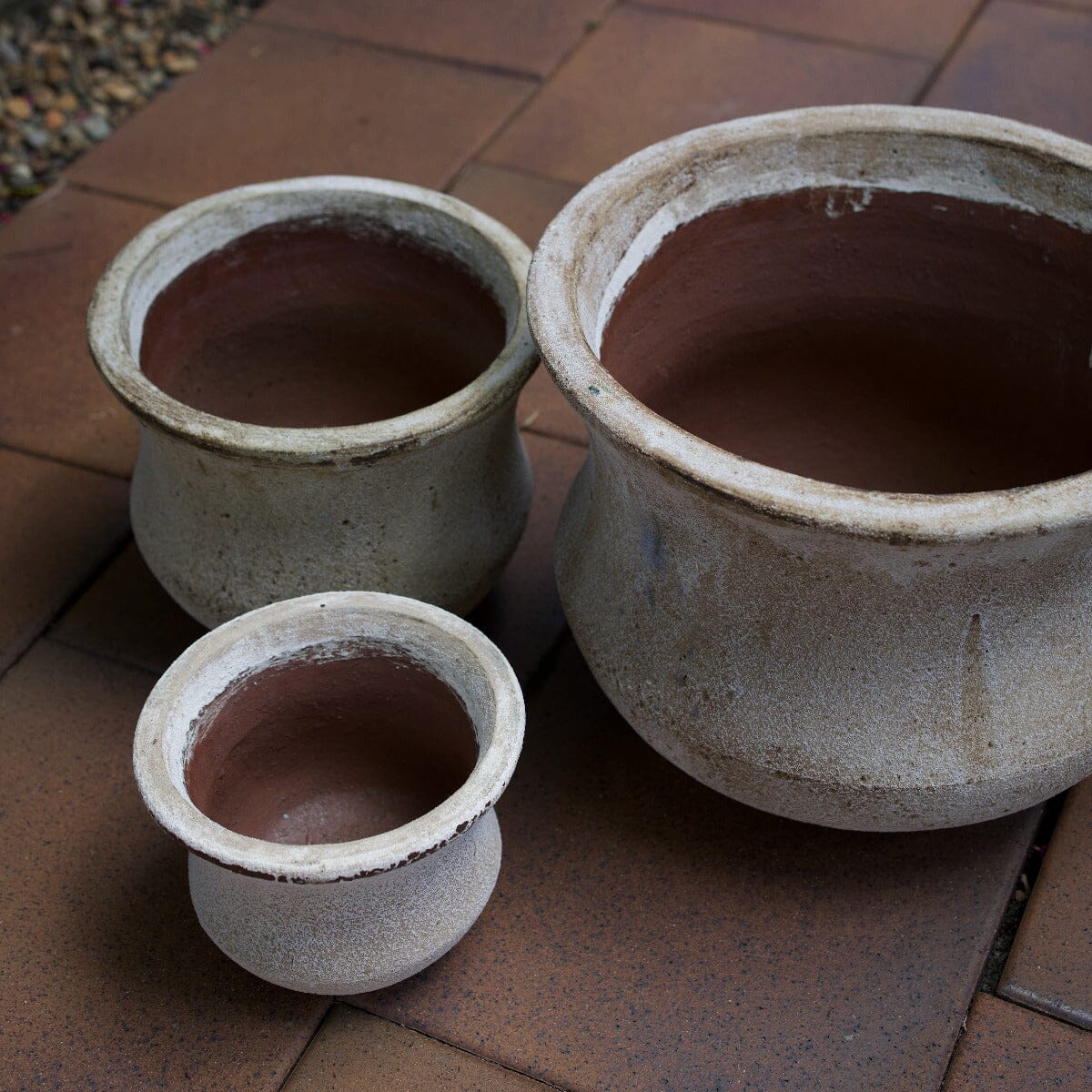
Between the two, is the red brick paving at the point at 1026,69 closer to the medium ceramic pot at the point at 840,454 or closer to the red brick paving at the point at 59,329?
the medium ceramic pot at the point at 840,454

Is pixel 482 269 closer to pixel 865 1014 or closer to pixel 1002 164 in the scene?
pixel 1002 164

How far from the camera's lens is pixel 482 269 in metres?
2.20

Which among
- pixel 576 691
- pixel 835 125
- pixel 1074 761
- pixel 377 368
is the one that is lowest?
pixel 576 691

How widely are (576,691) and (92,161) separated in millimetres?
1974

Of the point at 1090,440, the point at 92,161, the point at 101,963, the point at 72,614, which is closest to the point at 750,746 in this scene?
the point at 1090,440

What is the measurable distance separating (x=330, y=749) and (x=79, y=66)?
8.44ft

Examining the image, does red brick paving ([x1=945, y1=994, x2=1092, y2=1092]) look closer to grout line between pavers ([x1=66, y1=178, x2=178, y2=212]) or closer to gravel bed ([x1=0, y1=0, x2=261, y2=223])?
grout line between pavers ([x1=66, y1=178, x2=178, y2=212])

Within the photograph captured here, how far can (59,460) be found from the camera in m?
2.63

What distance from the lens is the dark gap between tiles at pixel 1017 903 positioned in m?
1.88

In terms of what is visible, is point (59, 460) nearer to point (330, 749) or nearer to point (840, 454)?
point (330, 749)

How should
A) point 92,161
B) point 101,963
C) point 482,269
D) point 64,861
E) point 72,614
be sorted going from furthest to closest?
1. point 92,161
2. point 72,614
3. point 482,269
4. point 64,861
5. point 101,963

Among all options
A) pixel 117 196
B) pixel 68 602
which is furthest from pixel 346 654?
pixel 117 196

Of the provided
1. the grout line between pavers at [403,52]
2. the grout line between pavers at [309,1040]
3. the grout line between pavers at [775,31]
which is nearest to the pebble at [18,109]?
the grout line between pavers at [403,52]

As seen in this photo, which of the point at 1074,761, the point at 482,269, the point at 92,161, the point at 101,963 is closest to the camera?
the point at 1074,761
